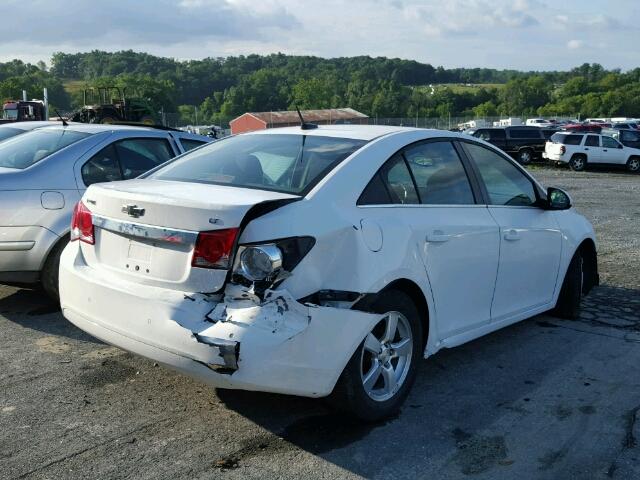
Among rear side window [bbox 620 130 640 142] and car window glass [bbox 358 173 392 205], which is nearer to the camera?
car window glass [bbox 358 173 392 205]

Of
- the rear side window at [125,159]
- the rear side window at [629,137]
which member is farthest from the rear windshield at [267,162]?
the rear side window at [629,137]

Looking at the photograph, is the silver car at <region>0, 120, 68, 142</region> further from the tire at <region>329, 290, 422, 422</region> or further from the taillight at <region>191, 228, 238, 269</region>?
the tire at <region>329, 290, 422, 422</region>

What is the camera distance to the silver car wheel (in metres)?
3.82

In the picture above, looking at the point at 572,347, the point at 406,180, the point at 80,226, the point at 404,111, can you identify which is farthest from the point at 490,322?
the point at 404,111

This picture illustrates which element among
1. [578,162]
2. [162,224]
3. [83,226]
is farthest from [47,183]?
[578,162]

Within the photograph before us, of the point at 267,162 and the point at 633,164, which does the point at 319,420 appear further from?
the point at 633,164

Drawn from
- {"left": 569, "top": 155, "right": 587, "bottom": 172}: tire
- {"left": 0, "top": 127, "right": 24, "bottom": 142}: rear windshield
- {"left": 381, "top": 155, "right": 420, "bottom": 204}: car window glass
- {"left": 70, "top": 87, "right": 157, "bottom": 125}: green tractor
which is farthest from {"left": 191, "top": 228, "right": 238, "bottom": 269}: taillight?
{"left": 569, "top": 155, "right": 587, "bottom": 172}: tire

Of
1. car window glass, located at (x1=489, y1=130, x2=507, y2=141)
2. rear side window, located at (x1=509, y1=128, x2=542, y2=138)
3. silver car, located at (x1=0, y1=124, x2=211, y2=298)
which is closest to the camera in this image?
silver car, located at (x1=0, y1=124, x2=211, y2=298)

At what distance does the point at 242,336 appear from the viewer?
3.19 m

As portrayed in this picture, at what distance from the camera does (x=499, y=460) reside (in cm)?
346

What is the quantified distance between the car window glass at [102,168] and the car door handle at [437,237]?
318 cm

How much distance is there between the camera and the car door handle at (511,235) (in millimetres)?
4836

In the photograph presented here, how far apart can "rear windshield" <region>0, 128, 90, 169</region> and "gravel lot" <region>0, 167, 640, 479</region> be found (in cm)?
148

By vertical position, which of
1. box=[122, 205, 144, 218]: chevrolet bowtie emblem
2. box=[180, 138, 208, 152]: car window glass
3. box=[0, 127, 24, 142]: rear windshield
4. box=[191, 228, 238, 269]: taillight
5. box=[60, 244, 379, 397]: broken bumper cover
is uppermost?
box=[0, 127, 24, 142]: rear windshield
